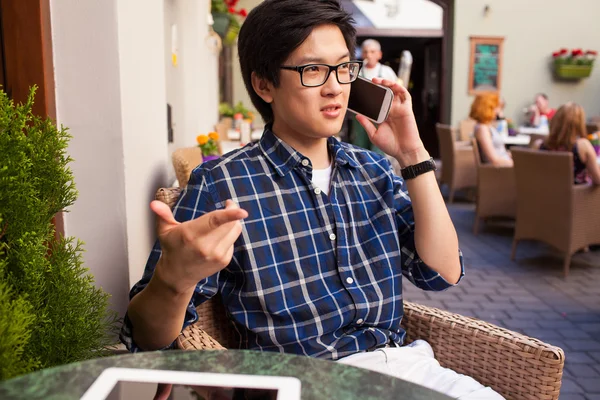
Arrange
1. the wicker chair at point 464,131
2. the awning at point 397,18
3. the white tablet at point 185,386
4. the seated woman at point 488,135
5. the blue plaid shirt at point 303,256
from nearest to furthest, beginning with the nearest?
1. the white tablet at point 185,386
2. the blue plaid shirt at point 303,256
3. the seated woman at point 488,135
4. the wicker chair at point 464,131
5. the awning at point 397,18

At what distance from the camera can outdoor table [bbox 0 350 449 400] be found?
0.82 metres

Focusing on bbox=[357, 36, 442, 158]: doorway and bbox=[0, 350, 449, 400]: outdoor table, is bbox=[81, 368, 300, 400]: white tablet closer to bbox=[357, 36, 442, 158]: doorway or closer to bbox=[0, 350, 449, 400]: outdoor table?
bbox=[0, 350, 449, 400]: outdoor table

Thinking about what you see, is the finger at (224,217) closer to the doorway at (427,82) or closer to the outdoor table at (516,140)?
the outdoor table at (516,140)

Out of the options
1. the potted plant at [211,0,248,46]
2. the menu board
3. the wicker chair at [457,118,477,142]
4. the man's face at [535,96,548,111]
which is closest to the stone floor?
the potted plant at [211,0,248,46]

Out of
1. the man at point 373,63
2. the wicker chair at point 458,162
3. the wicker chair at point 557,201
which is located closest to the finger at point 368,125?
the wicker chair at point 557,201

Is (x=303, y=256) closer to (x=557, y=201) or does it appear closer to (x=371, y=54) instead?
(x=557, y=201)

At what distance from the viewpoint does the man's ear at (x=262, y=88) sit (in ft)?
5.25

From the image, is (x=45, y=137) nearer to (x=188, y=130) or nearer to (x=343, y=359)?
(x=343, y=359)

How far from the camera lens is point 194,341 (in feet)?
4.35

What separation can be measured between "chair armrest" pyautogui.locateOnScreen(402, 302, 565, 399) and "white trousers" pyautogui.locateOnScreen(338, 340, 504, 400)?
8 cm

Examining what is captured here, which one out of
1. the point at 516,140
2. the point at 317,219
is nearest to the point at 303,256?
the point at 317,219

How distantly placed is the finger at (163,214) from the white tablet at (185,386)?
0.25m

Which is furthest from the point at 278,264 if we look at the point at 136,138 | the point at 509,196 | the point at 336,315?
the point at 509,196

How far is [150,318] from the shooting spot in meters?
1.22
